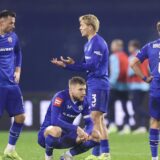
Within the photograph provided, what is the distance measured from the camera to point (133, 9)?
21.5 m

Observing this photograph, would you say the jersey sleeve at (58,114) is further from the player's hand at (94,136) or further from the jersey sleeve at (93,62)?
the jersey sleeve at (93,62)

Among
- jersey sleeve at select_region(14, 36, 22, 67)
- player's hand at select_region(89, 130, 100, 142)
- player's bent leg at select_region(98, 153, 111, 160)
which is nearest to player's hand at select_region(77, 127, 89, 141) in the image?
player's hand at select_region(89, 130, 100, 142)

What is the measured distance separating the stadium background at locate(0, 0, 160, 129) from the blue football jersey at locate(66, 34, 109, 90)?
28.8 ft

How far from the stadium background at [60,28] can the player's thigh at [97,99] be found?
8717 mm

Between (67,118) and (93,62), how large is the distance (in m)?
0.98

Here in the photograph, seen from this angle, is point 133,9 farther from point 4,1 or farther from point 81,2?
point 4,1

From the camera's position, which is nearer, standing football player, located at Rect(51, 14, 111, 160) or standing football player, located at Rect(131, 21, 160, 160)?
standing football player, located at Rect(131, 21, 160, 160)

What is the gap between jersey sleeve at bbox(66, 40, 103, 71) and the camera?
12.0 meters

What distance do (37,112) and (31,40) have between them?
9.41 feet

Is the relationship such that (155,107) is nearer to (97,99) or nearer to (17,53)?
(97,99)

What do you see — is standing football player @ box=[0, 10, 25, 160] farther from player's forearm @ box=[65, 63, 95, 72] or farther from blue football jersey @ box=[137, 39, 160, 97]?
blue football jersey @ box=[137, 39, 160, 97]

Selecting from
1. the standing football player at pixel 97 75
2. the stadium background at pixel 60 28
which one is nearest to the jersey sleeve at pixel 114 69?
the stadium background at pixel 60 28

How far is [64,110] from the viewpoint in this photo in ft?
38.1

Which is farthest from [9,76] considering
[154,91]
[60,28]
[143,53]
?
[60,28]
